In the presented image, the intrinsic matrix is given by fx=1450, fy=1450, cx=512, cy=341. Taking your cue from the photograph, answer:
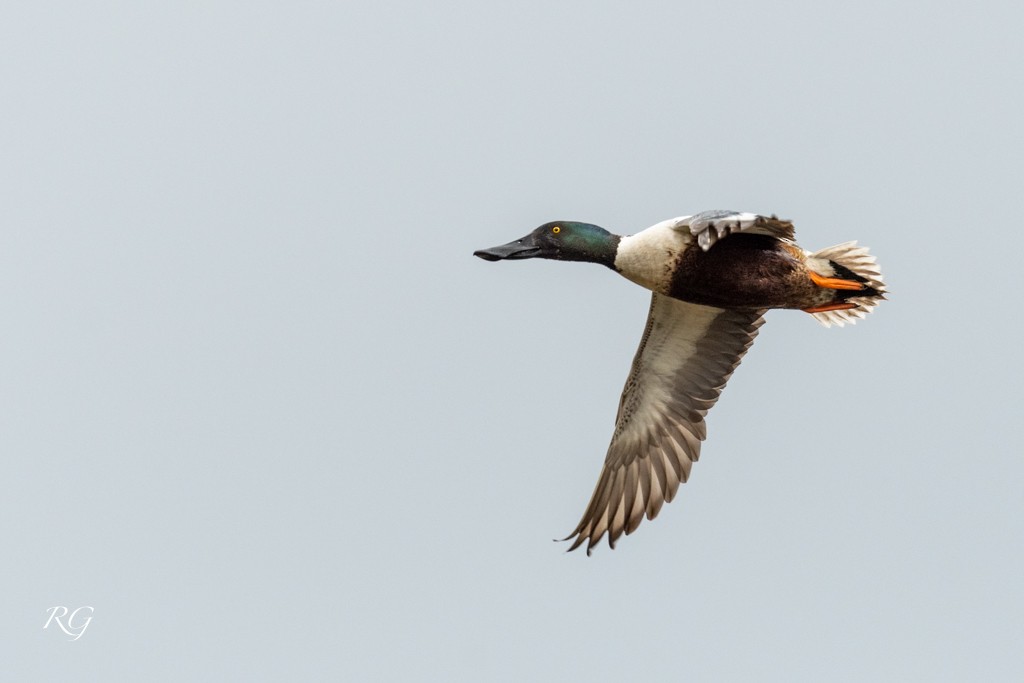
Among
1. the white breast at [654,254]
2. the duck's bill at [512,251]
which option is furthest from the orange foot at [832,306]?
the duck's bill at [512,251]

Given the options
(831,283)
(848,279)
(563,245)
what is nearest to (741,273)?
(831,283)

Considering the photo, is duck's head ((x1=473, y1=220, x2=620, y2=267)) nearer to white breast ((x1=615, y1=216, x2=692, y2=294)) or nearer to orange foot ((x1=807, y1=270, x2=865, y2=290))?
white breast ((x1=615, y1=216, x2=692, y2=294))

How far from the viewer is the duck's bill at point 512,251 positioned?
9961 millimetres

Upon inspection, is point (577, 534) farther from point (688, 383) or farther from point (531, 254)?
point (531, 254)

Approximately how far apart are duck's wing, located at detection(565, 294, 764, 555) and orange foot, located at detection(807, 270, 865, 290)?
0.71 meters

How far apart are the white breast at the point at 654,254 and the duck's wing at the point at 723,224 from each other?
0.97 feet

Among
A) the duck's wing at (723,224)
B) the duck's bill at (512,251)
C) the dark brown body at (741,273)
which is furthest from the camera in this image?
the duck's bill at (512,251)

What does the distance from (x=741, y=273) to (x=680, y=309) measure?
3.34 ft

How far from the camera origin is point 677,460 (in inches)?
416

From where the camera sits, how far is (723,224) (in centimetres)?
850

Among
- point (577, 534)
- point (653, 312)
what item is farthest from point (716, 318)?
point (577, 534)

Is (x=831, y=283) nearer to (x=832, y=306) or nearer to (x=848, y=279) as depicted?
(x=848, y=279)

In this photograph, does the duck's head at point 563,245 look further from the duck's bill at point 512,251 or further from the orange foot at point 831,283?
the orange foot at point 831,283

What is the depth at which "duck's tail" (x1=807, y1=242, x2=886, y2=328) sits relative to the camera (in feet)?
32.1
